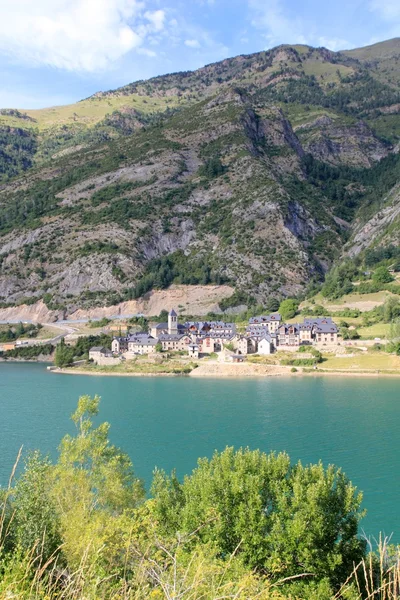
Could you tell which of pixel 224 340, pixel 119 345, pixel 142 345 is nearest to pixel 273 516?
pixel 224 340

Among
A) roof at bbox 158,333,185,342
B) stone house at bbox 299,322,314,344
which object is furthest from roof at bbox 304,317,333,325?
roof at bbox 158,333,185,342

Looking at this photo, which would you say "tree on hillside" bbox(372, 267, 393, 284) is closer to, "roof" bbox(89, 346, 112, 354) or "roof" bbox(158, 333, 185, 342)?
"roof" bbox(158, 333, 185, 342)

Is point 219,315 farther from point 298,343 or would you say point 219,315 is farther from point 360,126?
point 360,126

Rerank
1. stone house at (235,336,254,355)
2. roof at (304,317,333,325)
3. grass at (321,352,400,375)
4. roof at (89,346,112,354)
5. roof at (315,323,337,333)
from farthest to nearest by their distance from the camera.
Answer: roof at (89,346,112,354)
stone house at (235,336,254,355)
roof at (304,317,333,325)
roof at (315,323,337,333)
grass at (321,352,400,375)

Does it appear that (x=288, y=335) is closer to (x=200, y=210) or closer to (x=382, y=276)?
(x=382, y=276)

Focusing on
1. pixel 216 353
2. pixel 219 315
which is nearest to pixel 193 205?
pixel 219 315

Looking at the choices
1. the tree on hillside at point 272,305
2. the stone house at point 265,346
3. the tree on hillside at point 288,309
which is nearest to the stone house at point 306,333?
the stone house at point 265,346
